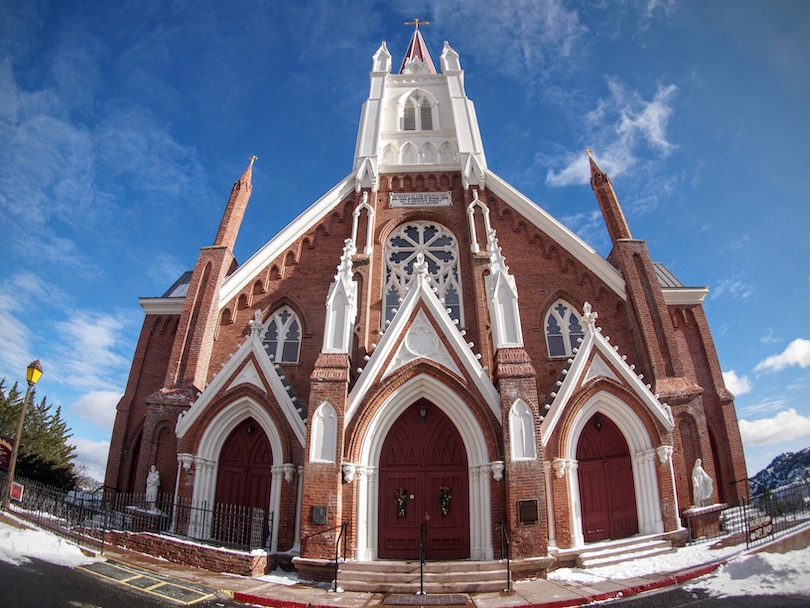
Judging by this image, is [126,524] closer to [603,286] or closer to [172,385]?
[172,385]

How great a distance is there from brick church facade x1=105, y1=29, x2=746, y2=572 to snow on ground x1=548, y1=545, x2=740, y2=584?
26.0 inches

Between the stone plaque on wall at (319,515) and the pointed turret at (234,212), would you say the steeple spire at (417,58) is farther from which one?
the stone plaque on wall at (319,515)

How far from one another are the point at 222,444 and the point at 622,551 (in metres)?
9.89

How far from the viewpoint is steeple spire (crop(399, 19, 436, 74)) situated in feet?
84.5

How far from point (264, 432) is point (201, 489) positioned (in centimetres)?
199

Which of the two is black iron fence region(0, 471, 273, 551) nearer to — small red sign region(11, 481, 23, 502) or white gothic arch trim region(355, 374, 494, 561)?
small red sign region(11, 481, 23, 502)

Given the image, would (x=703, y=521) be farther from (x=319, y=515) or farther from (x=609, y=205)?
(x=609, y=205)

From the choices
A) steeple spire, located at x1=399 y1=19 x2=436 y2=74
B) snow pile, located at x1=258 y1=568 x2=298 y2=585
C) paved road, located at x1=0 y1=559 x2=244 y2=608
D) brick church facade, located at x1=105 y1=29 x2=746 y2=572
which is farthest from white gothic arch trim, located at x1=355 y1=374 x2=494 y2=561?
steeple spire, located at x1=399 y1=19 x2=436 y2=74

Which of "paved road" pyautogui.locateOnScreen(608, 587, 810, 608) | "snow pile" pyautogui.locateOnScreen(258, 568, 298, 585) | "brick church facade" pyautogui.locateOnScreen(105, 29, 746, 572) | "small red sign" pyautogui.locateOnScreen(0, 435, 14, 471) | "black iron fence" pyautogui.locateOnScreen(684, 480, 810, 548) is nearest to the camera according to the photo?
"paved road" pyautogui.locateOnScreen(608, 587, 810, 608)

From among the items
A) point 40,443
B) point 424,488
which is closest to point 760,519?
point 424,488

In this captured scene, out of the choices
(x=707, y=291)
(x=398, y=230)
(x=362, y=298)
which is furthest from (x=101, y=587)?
(x=707, y=291)

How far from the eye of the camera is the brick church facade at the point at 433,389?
11797 millimetres

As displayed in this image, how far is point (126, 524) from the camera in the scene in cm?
1224

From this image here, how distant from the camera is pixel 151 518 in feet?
40.4
